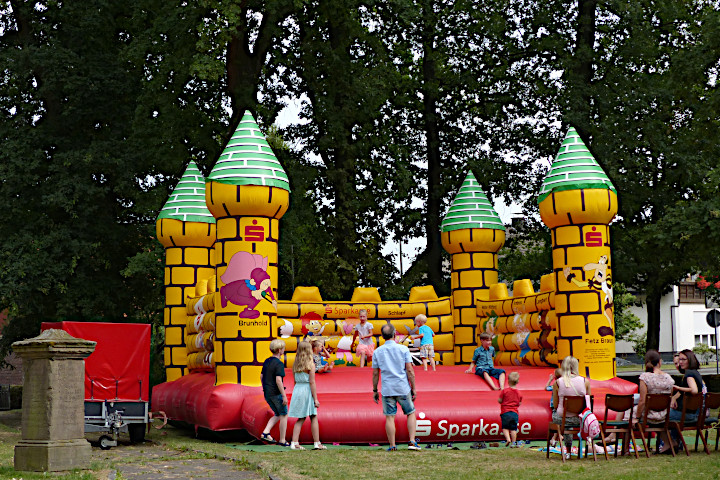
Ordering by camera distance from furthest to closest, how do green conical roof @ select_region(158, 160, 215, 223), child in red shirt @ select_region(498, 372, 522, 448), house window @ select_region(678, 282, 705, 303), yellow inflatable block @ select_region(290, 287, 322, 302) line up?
1. house window @ select_region(678, 282, 705, 303)
2. green conical roof @ select_region(158, 160, 215, 223)
3. yellow inflatable block @ select_region(290, 287, 322, 302)
4. child in red shirt @ select_region(498, 372, 522, 448)

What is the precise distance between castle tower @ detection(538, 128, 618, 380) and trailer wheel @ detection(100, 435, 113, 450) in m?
7.04

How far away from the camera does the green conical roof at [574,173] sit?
563 inches

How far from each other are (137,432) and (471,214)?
325 inches

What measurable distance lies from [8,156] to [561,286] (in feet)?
44.8

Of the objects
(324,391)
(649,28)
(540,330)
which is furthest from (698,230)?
(324,391)

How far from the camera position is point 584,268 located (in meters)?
14.1

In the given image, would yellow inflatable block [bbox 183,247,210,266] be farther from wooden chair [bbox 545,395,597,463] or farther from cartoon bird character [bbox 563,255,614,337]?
wooden chair [bbox 545,395,597,463]

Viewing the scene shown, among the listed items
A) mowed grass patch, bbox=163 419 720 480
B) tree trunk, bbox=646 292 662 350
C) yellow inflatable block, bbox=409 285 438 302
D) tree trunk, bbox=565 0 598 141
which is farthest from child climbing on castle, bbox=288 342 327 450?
tree trunk, bbox=646 292 662 350

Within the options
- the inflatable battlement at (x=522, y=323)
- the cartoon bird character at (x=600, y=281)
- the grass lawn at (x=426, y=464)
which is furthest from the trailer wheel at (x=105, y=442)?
the cartoon bird character at (x=600, y=281)

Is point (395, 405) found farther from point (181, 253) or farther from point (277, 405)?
point (181, 253)

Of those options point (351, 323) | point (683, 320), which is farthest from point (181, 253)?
point (683, 320)

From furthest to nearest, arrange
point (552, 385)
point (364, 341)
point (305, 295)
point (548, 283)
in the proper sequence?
point (305, 295)
point (364, 341)
point (548, 283)
point (552, 385)

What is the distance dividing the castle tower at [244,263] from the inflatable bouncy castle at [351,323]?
16mm

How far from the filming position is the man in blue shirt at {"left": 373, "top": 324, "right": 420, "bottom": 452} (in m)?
11.0
